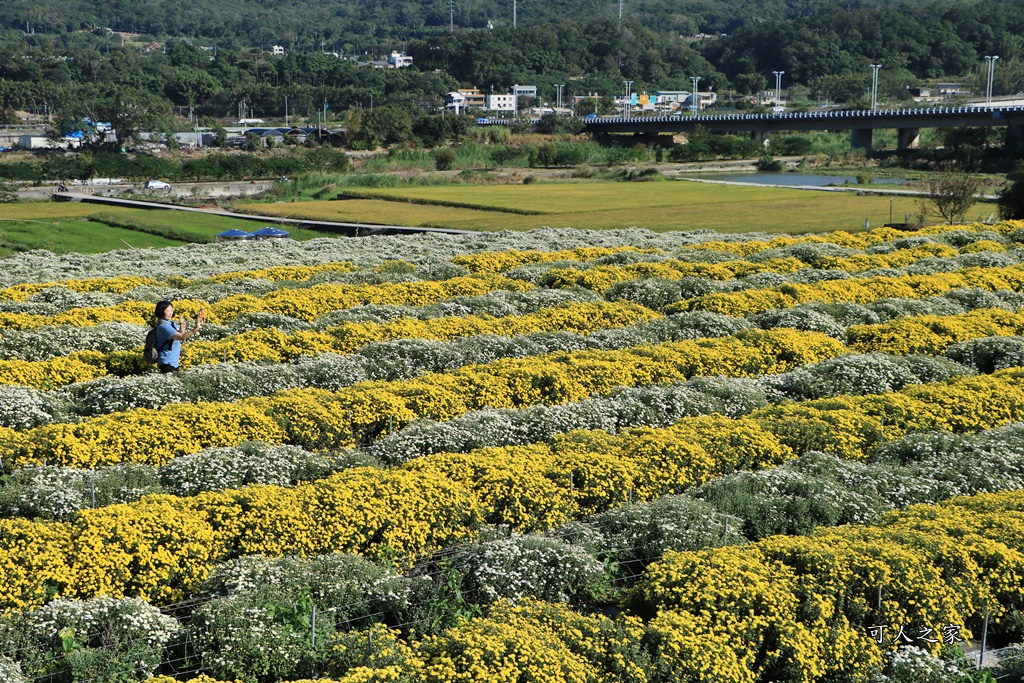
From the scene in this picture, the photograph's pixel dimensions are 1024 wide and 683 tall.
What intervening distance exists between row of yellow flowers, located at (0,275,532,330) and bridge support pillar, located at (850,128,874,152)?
Answer: 125675 mm

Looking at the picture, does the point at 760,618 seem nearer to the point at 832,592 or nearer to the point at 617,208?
the point at 832,592

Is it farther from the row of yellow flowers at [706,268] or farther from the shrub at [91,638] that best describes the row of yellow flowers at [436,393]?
the row of yellow flowers at [706,268]

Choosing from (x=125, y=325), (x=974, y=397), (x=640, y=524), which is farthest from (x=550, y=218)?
(x=640, y=524)

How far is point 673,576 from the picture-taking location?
12.4 meters

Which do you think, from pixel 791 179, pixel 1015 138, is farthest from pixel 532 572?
pixel 1015 138

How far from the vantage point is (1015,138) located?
421ft

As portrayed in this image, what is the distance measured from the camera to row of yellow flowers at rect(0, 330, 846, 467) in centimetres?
1741

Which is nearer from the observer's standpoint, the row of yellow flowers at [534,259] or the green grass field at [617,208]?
the row of yellow flowers at [534,259]

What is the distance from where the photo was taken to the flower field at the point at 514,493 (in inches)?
456

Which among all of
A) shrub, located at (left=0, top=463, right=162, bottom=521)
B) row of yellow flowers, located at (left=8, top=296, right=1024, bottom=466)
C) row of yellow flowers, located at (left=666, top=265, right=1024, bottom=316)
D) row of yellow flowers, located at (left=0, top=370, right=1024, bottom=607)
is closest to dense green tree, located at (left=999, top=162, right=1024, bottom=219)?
row of yellow flowers, located at (left=666, top=265, right=1024, bottom=316)

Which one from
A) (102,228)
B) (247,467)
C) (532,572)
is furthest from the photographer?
(102,228)

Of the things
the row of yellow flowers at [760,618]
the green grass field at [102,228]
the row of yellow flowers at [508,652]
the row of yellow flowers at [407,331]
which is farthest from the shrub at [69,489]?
the green grass field at [102,228]

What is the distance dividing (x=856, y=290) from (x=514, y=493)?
64.2ft

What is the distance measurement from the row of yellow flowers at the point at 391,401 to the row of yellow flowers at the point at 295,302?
30.0 feet
